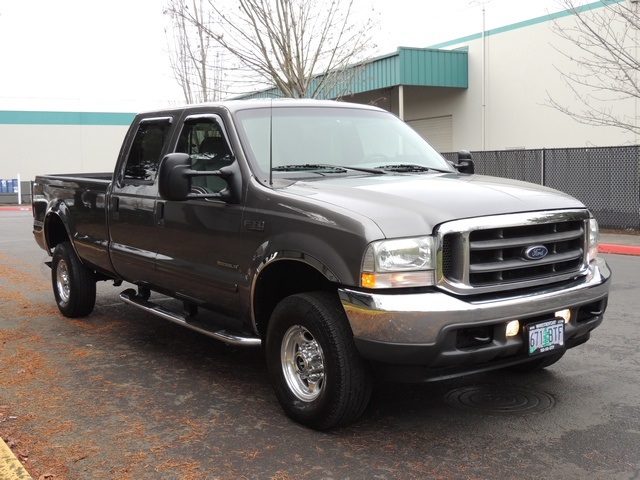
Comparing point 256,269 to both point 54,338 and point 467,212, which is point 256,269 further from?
point 54,338

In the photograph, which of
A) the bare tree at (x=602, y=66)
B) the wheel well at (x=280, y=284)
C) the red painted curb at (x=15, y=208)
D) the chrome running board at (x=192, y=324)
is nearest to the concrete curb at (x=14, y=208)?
the red painted curb at (x=15, y=208)

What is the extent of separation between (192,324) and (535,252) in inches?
97.3

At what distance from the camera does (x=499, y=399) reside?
15.7ft

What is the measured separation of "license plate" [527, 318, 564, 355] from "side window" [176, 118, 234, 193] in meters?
2.30

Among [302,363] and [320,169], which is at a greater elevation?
[320,169]

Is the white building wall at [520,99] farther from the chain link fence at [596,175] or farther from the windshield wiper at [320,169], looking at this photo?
the windshield wiper at [320,169]

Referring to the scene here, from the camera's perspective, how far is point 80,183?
7.02 meters

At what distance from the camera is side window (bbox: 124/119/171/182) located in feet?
19.6

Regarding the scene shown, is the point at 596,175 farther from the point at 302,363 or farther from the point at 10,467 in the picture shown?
the point at 10,467

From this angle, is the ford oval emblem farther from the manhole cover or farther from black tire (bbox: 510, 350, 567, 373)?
black tire (bbox: 510, 350, 567, 373)

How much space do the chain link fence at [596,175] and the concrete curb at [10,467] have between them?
14.6 metres

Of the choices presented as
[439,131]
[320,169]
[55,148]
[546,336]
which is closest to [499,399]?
[546,336]

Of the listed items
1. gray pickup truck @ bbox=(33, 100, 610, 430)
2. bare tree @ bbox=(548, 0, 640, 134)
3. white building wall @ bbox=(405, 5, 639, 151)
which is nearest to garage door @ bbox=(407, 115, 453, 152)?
white building wall @ bbox=(405, 5, 639, 151)

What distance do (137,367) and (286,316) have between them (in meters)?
1.95
